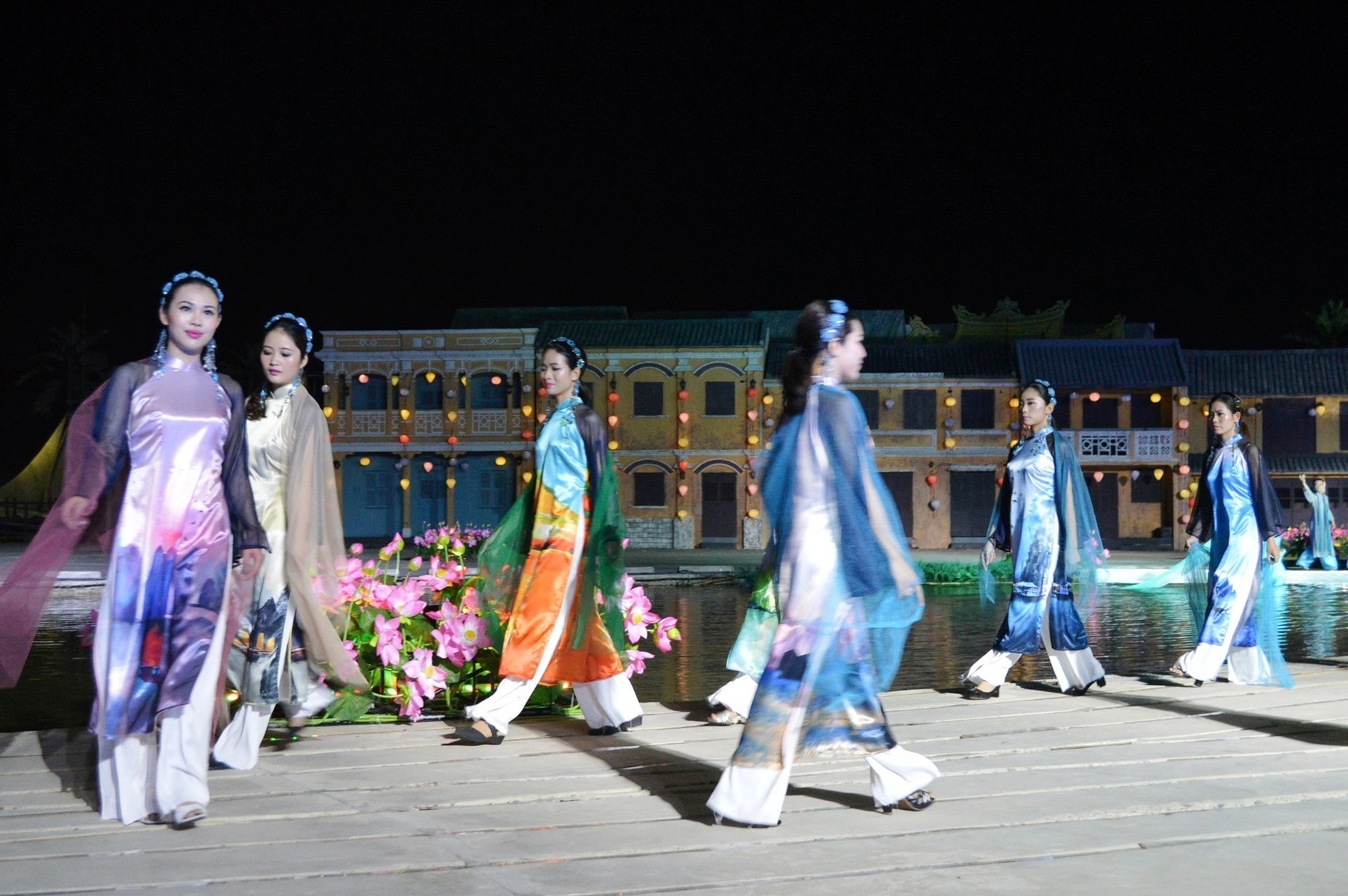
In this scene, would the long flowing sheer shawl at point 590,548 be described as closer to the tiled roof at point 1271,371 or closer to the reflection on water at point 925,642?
the reflection on water at point 925,642

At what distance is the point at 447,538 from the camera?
7262 millimetres

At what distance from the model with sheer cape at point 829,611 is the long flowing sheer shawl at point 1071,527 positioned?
10.0 feet

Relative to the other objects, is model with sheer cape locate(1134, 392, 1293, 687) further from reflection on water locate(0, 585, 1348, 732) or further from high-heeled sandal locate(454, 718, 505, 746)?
high-heeled sandal locate(454, 718, 505, 746)

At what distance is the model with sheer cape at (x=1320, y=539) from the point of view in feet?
79.6

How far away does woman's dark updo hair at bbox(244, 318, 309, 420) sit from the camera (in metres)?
5.81

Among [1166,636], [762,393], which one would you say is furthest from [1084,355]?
[1166,636]

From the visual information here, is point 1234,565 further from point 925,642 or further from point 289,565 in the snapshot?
point 289,565

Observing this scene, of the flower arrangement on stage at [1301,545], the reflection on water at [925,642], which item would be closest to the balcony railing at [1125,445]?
the flower arrangement on stage at [1301,545]

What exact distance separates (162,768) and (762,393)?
3512 cm

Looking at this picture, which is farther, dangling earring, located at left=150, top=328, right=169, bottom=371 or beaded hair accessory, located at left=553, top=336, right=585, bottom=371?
beaded hair accessory, located at left=553, top=336, right=585, bottom=371

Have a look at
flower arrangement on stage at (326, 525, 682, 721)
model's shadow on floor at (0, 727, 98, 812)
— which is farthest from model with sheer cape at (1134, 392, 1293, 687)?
model's shadow on floor at (0, 727, 98, 812)

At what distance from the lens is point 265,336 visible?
591 cm

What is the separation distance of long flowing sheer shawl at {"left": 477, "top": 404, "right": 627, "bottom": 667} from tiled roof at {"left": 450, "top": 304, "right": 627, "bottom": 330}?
36.3 meters

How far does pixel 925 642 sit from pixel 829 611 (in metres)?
8.85
